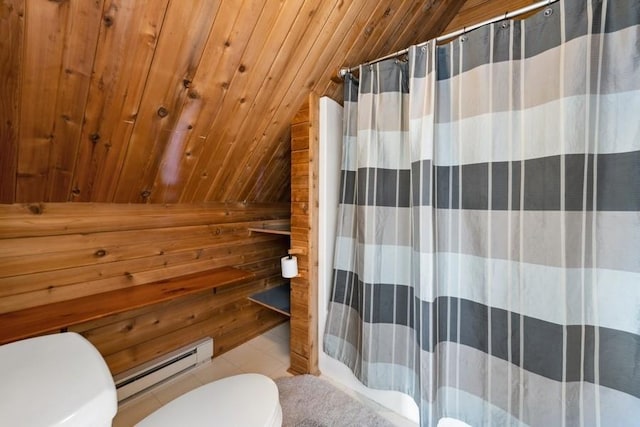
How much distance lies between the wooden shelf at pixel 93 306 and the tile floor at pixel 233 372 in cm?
67

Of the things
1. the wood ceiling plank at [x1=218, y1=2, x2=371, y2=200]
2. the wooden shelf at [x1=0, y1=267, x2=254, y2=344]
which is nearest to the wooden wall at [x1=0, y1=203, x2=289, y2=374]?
the wooden shelf at [x1=0, y1=267, x2=254, y2=344]

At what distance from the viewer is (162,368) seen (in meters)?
1.62

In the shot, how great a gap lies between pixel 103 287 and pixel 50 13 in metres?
1.27

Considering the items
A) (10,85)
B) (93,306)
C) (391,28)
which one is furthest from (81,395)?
(391,28)

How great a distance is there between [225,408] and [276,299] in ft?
4.20

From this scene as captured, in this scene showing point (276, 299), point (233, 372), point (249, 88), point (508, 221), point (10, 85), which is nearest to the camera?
point (10, 85)

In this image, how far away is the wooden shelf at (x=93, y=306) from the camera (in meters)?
1.04

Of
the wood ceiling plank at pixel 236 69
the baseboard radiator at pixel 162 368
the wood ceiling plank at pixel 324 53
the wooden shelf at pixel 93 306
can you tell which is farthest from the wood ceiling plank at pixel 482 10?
the baseboard radiator at pixel 162 368

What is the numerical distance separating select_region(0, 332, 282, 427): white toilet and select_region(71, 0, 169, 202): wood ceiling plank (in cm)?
79

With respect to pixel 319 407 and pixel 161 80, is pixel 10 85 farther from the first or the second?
pixel 319 407

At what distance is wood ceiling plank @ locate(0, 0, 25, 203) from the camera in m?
0.77

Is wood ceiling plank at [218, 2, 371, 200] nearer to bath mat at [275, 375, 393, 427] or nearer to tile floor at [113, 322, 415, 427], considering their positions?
tile floor at [113, 322, 415, 427]

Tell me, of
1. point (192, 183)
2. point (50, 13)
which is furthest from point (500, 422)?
point (50, 13)

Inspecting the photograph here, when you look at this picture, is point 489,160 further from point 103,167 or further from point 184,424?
point 103,167
